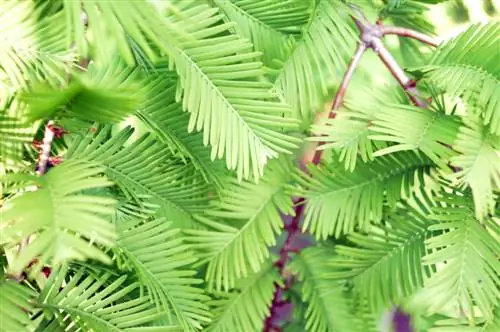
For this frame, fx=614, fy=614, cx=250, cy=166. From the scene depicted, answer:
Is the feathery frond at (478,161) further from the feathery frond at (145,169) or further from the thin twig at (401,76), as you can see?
the feathery frond at (145,169)

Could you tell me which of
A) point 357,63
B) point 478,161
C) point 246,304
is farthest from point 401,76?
point 246,304

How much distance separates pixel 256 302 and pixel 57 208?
0.94 ft

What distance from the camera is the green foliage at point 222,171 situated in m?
0.35

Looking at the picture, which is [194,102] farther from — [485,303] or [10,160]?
[485,303]

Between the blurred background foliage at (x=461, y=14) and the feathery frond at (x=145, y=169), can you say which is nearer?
the feathery frond at (x=145, y=169)

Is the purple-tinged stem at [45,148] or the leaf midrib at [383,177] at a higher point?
the leaf midrib at [383,177]

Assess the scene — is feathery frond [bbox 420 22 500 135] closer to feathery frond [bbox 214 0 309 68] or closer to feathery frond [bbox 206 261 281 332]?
feathery frond [bbox 214 0 309 68]

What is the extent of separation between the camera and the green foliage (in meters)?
0.35

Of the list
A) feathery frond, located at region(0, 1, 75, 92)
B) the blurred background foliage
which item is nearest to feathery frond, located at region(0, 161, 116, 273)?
feathery frond, located at region(0, 1, 75, 92)

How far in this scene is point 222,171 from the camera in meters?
0.51

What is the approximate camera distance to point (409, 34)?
1.88 feet

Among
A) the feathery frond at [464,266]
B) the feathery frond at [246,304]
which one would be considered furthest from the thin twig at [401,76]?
the feathery frond at [246,304]

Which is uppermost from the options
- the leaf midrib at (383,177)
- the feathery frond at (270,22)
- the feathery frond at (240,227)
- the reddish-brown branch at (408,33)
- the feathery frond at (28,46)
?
the reddish-brown branch at (408,33)

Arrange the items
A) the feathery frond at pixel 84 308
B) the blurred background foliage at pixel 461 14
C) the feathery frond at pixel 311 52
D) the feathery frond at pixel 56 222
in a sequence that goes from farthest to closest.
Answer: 1. the blurred background foliage at pixel 461 14
2. the feathery frond at pixel 311 52
3. the feathery frond at pixel 84 308
4. the feathery frond at pixel 56 222
